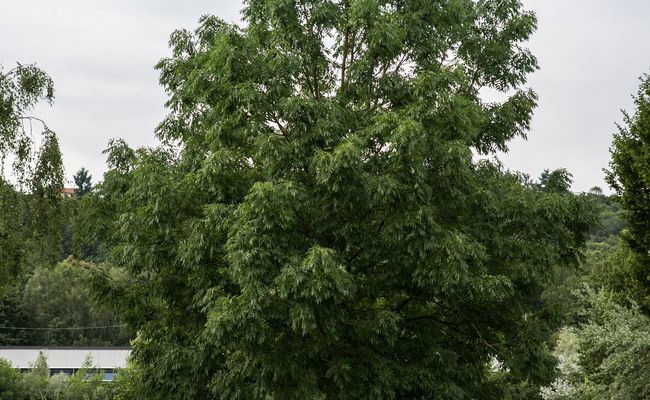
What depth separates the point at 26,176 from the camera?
14625 mm

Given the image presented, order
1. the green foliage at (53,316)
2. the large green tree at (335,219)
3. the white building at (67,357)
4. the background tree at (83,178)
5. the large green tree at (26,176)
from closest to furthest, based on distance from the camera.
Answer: the large green tree at (335,219) → the large green tree at (26,176) → the white building at (67,357) → the green foliage at (53,316) → the background tree at (83,178)

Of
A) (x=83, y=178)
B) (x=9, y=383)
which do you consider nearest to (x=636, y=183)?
(x=9, y=383)

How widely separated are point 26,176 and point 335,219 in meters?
6.25

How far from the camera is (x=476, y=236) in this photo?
1302 centimetres

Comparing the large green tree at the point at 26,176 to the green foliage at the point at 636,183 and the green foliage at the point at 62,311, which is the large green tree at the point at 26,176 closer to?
the green foliage at the point at 636,183

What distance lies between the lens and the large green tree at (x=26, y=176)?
14312 mm

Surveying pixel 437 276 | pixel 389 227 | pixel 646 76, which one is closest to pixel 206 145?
pixel 389 227

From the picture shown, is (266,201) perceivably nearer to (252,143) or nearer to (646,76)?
(252,143)

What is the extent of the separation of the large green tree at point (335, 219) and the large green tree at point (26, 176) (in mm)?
1085

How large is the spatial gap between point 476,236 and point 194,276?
185 inches

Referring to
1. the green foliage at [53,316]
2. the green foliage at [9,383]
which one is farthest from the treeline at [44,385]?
the green foliage at [53,316]

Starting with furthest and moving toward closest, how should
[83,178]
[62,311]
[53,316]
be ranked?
[83,178] → [62,311] → [53,316]

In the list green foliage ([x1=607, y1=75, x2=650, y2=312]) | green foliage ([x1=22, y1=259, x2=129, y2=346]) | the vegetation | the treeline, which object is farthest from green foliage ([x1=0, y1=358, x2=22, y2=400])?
green foliage ([x1=22, y1=259, x2=129, y2=346])

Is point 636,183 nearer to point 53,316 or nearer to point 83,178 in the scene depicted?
point 53,316
